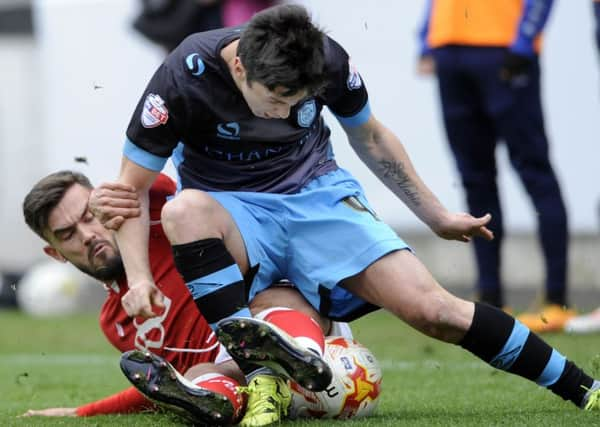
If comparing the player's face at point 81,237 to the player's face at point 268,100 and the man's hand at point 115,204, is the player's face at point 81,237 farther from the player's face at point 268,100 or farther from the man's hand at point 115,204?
the player's face at point 268,100

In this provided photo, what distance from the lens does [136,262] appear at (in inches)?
156

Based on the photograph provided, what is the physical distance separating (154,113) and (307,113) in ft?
1.90

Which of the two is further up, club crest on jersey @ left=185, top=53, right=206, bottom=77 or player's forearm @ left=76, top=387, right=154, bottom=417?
club crest on jersey @ left=185, top=53, right=206, bottom=77

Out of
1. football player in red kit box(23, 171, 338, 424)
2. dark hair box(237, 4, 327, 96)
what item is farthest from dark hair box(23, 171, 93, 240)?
dark hair box(237, 4, 327, 96)

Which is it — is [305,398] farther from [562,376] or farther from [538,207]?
[538,207]

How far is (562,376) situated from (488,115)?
317cm

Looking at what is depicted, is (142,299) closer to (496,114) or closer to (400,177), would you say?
(400,177)

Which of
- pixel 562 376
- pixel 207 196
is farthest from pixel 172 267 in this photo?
pixel 562 376

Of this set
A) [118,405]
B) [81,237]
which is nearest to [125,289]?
[81,237]

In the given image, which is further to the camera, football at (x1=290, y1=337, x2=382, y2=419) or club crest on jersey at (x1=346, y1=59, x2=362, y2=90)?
club crest on jersey at (x1=346, y1=59, x2=362, y2=90)

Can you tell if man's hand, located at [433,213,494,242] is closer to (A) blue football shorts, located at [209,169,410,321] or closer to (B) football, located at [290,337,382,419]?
(A) blue football shorts, located at [209,169,410,321]

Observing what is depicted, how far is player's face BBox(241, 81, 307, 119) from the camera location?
3.86m

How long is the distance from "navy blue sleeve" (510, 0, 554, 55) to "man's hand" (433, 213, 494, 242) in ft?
8.34

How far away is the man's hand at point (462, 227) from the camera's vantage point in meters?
4.36
